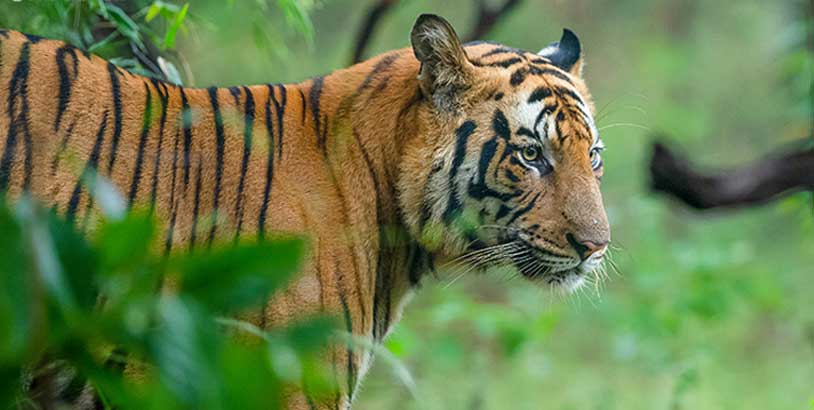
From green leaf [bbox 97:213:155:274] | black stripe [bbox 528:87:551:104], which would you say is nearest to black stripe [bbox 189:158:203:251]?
black stripe [bbox 528:87:551:104]

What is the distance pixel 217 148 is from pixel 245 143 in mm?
71

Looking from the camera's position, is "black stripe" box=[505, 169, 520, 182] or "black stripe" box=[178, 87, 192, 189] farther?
"black stripe" box=[505, 169, 520, 182]

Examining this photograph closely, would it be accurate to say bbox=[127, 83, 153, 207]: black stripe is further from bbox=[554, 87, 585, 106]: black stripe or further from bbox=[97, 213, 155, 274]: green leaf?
bbox=[97, 213, 155, 274]: green leaf

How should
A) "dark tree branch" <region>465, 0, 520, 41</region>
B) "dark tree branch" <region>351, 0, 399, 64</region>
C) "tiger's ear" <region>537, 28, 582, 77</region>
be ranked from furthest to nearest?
"dark tree branch" <region>465, 0, 520, 41</region>
"dark tree branch" <region>351, 0, 399, 64</region>
"tiger's ear" <region>537, 28, 582, 77</region>

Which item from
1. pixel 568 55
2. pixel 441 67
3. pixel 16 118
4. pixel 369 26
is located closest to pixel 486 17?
pixel 369 26

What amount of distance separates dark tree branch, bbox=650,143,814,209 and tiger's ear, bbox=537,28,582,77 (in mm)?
401

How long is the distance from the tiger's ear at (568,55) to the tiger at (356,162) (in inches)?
→ 5.8

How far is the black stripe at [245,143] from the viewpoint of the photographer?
2.61m

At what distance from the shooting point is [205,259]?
92cm

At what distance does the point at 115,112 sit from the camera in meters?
2.61

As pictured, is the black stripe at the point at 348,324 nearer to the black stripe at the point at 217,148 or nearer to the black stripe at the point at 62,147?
the black stripe at the point at 217,148

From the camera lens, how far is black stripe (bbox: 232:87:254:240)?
261cm

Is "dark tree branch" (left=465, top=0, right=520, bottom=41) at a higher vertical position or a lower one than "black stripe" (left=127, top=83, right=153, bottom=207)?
lower

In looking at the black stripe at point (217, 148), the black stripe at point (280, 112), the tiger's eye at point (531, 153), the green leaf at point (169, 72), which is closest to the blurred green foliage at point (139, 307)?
the black stripe at point (217, 148)
